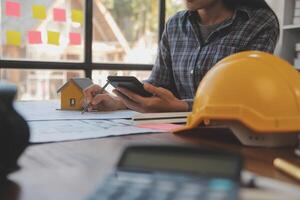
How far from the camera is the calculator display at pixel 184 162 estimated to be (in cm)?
35

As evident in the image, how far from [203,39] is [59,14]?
1.21 meters

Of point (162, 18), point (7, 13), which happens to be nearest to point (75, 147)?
point (7, 13)

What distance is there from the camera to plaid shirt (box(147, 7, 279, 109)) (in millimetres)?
1414

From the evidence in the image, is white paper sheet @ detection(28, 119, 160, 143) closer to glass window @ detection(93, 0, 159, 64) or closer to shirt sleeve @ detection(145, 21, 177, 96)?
shirt sleeve @ detection(145, 21, 177, 96)

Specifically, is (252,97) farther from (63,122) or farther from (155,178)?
(63,122)

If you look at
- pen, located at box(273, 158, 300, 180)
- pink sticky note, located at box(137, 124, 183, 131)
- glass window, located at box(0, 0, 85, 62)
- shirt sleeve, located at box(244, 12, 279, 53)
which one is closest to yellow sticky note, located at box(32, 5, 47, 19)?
glass window, located at box(0, 0, 85, 62)

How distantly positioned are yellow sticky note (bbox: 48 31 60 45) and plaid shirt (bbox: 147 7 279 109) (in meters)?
0.95

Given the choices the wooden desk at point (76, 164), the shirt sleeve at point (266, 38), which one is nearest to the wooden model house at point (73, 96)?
the wooden desk at point (76, 164)

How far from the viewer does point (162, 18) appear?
112 inches

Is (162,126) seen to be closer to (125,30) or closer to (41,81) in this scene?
(41,81)

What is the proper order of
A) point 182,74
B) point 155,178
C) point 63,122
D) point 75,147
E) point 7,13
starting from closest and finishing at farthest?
point 155,178, point 75,147, point 63,122, point 182,74, point 7,13

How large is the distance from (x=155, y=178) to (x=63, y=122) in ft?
2.03

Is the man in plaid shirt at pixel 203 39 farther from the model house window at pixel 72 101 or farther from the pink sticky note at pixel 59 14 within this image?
the pink sticky note at pixel 59 14

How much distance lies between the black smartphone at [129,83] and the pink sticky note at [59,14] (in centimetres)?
161
